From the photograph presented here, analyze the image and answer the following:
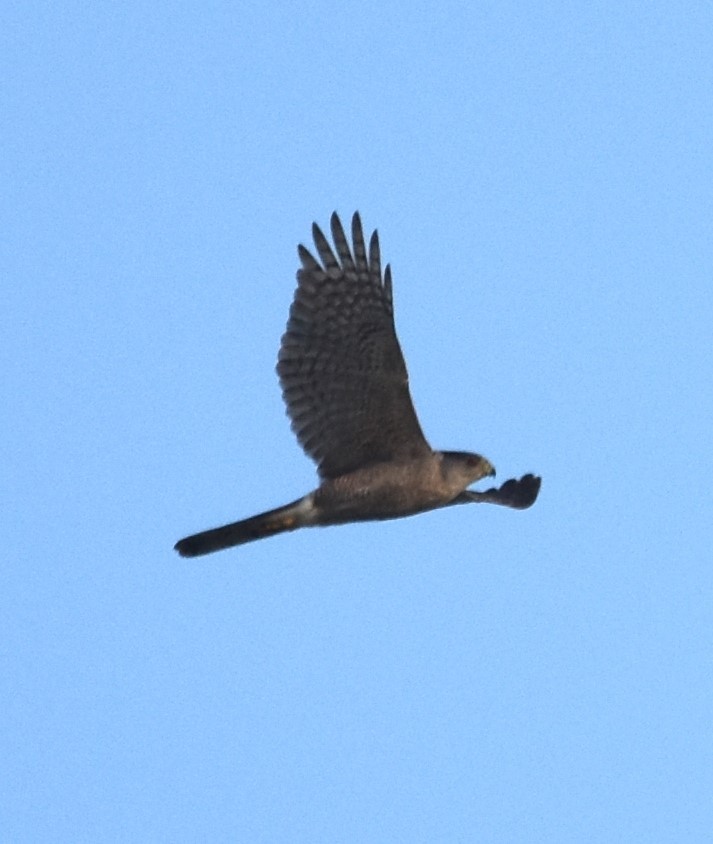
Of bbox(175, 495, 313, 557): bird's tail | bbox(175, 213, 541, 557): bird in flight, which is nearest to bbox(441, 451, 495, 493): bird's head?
bbox(175, 213, 541, 557): bird in flight

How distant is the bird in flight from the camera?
13.8 metres

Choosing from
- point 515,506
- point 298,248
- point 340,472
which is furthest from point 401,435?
point 515,506

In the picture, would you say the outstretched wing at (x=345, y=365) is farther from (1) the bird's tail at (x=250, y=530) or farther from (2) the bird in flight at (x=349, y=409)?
(1) the bird's tail at (x=250, y=530)

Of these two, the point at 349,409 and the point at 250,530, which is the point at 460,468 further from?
the point at 250,530

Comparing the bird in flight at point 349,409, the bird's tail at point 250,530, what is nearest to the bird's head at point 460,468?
the bird in flight at point 349,409

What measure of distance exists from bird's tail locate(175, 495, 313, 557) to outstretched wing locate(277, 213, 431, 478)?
0.31 m

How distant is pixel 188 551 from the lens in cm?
1390

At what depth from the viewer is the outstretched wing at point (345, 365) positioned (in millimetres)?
13758

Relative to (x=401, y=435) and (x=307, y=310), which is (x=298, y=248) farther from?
(x=401, y=435)

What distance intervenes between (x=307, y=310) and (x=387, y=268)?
589 mm

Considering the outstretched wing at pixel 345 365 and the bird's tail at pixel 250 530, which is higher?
the outstretched wing at pixel 345 365

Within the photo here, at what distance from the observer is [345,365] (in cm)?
1382

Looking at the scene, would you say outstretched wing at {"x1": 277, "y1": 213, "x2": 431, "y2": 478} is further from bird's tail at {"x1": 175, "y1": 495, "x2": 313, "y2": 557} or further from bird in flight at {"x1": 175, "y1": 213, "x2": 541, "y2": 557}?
bird's tail at {"x1": 175, "y1": 495, "x2": 313, "y2": 557}

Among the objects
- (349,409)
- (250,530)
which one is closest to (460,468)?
(349,409)
